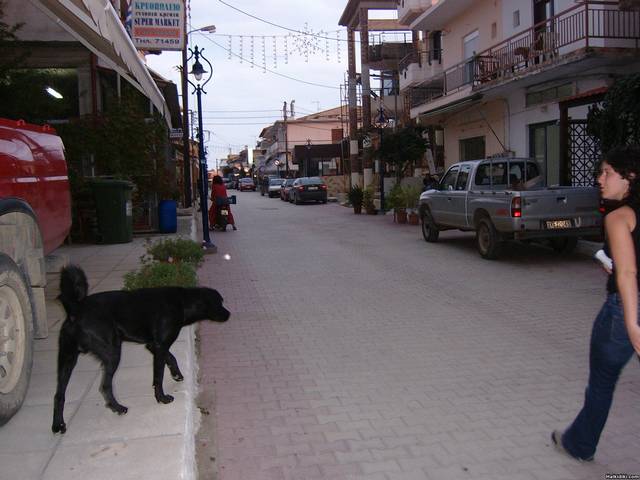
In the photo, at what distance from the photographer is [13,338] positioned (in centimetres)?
386

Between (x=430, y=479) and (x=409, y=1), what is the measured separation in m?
29.0

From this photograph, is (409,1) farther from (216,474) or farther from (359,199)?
(216,474)

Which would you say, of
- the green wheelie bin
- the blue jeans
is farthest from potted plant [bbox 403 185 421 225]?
the blue jeans

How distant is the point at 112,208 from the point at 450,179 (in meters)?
7.27

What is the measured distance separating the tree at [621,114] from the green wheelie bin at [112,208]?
30.1 feet

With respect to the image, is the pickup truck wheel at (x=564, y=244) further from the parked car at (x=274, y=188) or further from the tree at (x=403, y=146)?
the parked car at (x=274, y=188)

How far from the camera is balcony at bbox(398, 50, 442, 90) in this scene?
28219 mm

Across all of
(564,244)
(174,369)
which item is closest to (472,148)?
(564,244)

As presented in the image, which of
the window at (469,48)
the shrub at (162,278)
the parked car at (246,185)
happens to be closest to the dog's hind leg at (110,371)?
the shrub at (162,278)

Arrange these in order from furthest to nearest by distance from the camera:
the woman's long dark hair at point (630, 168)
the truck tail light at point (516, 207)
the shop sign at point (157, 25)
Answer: the shop sign at point (157, 25), the truck tail light at point (516, 207), the woman's long dark hair at point (630, 168)

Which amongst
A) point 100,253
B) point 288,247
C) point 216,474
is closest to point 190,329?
point 216,474

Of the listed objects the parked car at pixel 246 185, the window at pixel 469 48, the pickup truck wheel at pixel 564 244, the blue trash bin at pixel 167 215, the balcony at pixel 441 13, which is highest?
the balcony at pixel 441 13

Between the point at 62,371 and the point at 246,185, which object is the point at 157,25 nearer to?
the point at 62,371

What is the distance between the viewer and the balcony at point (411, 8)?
1158 inches
